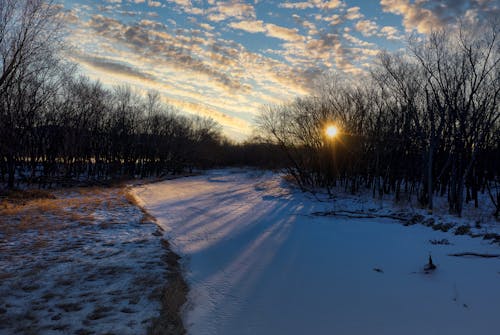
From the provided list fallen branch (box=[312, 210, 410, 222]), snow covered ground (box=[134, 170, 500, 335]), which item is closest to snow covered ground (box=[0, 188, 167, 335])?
snow covered ground (box=[134, 170, 500, 335])

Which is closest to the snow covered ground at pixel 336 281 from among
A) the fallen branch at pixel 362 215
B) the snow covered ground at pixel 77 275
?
the snow covered ground at pixel 77 275

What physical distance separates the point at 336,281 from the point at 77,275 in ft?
18.1

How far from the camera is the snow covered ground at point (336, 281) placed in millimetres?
4602

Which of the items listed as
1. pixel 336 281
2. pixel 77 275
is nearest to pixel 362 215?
pixel 336 281

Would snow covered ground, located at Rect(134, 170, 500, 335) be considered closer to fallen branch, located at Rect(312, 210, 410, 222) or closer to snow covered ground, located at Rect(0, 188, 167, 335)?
snow covered ground, located at Rect(0, 188, 167, 335)

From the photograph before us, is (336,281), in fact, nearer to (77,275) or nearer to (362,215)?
(77,275)

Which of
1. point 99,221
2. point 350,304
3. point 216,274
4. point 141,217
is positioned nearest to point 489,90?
point 350,304

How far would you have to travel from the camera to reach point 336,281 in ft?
20.7

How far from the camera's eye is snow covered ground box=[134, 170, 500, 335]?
460 centimetres

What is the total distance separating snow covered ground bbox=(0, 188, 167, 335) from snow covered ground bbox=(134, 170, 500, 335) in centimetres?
88

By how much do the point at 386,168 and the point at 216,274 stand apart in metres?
21.3

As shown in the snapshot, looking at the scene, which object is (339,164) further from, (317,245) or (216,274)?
(216,274)

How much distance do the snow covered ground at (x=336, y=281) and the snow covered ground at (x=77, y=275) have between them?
0.88m

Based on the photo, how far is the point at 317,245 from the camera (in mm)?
9250
